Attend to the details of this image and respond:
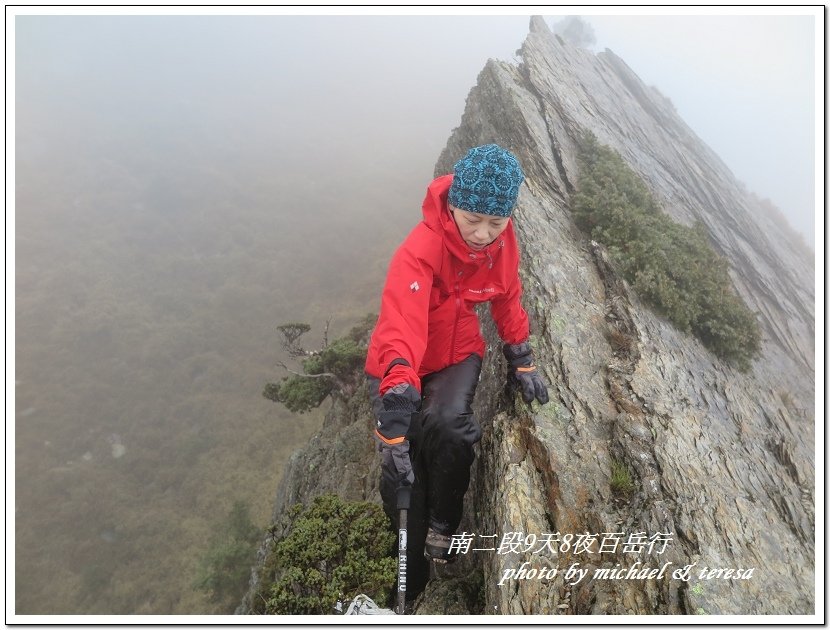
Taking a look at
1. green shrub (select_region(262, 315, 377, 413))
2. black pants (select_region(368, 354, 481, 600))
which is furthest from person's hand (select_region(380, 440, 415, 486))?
green shrub (select_region(262, 315, 377, 413))

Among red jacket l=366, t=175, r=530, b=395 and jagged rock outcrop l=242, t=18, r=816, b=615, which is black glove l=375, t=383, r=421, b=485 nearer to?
red jacket l=366, t=175, r=530, b=395

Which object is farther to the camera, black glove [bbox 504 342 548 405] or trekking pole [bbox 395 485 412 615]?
black glove [bbox 504 342 548 405]

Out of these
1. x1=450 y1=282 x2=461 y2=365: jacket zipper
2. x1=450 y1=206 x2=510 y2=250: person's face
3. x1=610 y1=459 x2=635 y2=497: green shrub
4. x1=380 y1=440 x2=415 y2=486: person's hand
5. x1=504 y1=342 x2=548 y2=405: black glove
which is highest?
x1=450 y1=206 x2=510 y2=250: person's face

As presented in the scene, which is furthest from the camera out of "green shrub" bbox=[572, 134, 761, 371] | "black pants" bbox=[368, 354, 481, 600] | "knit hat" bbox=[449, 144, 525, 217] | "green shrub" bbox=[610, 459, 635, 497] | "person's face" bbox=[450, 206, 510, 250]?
"green shrub" bbox=[572, 134, 761, 371]

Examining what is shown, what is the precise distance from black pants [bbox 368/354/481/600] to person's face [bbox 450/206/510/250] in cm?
144

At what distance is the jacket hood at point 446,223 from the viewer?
454 cm

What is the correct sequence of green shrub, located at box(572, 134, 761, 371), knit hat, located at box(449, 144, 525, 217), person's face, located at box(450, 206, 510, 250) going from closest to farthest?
knit hat, located at box(449, 144, 525, 217)
person's face, located at box(450, 206, 510, 250)
green shrub, located at box(572, 134, 761, 371)

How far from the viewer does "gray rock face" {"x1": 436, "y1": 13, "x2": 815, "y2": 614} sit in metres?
4.34

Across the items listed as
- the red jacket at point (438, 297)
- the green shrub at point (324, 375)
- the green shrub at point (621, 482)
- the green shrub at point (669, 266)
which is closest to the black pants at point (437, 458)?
the red jacket at point (438, 297)

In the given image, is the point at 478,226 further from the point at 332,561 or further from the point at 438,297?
the point at 332,561

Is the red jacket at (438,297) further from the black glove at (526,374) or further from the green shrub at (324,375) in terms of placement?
the green shrub at (324,375)

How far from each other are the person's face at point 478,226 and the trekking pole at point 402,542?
8.37 feet

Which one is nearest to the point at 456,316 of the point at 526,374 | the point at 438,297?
the point at 438,297

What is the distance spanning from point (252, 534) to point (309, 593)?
14541 millimetres
